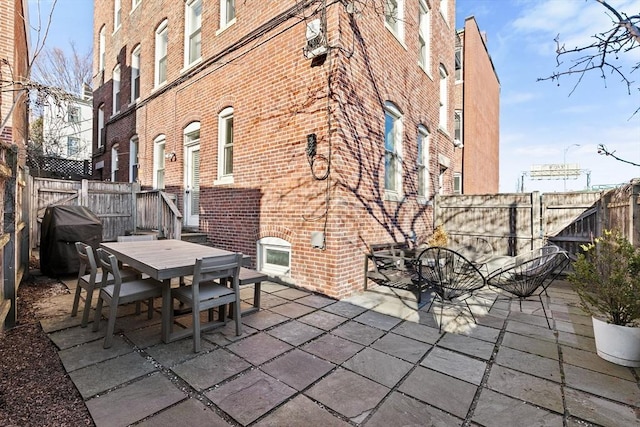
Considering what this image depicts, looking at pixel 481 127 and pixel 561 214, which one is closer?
pixel 561 214

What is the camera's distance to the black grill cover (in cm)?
546

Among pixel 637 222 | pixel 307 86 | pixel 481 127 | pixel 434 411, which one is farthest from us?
pixel 481 127

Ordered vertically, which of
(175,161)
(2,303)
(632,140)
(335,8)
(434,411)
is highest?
(335,8)

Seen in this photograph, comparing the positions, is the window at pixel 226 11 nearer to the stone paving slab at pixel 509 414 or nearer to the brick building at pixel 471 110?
the stone paving slab at pixel 509 414

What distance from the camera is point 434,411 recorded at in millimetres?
2104

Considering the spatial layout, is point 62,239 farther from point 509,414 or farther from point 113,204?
point 509,414

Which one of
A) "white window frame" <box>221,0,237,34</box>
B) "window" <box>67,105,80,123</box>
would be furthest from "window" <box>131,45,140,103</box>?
"window" <box>67,105,80,123</box>

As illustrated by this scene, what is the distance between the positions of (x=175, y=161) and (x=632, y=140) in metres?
8.74

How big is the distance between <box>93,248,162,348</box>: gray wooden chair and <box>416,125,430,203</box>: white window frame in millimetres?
6345

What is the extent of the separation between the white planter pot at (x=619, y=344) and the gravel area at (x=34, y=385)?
4164 millimetres

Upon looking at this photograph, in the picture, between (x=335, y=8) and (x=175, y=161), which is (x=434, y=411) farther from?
(x=175, y=161)

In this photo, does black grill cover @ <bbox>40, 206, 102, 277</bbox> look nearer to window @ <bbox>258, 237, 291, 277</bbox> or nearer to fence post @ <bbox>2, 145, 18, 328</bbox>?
fence post @ <bbox>2, 145, 18, 328</bbox>

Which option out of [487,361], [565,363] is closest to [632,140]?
[565,363]

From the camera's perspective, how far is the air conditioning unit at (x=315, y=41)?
15.4 ft
